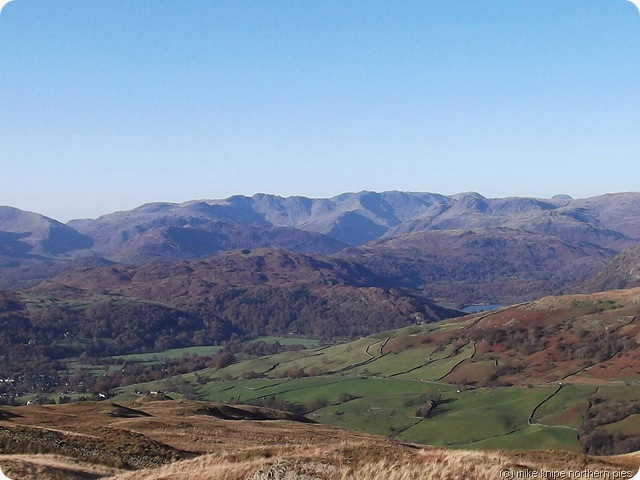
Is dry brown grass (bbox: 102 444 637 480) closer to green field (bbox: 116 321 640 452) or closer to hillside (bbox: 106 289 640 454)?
green field (bbox: 116 321 640 452)

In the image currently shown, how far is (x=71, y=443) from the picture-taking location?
28703 mm

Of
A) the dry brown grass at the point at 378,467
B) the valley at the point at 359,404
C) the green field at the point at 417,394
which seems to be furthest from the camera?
the green field at the point at 417,394

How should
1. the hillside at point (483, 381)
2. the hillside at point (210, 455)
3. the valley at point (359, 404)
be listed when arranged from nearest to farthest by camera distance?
the hillside at point (210, 455)
the valley at point (359, 404)
the hillside at point (483, 381)

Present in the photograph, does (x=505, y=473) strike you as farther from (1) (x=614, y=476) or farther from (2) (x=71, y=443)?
(2) (x=71, y=443)

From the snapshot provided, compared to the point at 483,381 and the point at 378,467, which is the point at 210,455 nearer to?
the point at 378,467

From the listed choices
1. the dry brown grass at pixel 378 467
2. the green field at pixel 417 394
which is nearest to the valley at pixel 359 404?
the dry brown grass at pixel 378 467

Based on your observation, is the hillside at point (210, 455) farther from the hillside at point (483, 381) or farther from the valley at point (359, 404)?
the hillside at point (483, 381)

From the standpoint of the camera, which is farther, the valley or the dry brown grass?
the valley

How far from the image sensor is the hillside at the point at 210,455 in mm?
16938

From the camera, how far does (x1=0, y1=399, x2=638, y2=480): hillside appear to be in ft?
55.6

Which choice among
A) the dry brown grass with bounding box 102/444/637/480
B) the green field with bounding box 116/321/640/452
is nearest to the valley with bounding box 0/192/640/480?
the dry brown grass with bounding box 102/444/637/480

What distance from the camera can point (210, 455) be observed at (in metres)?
23.4

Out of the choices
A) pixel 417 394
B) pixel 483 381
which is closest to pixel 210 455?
pixel 417 394

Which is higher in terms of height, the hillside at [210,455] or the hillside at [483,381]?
the hillside at [210,455]
